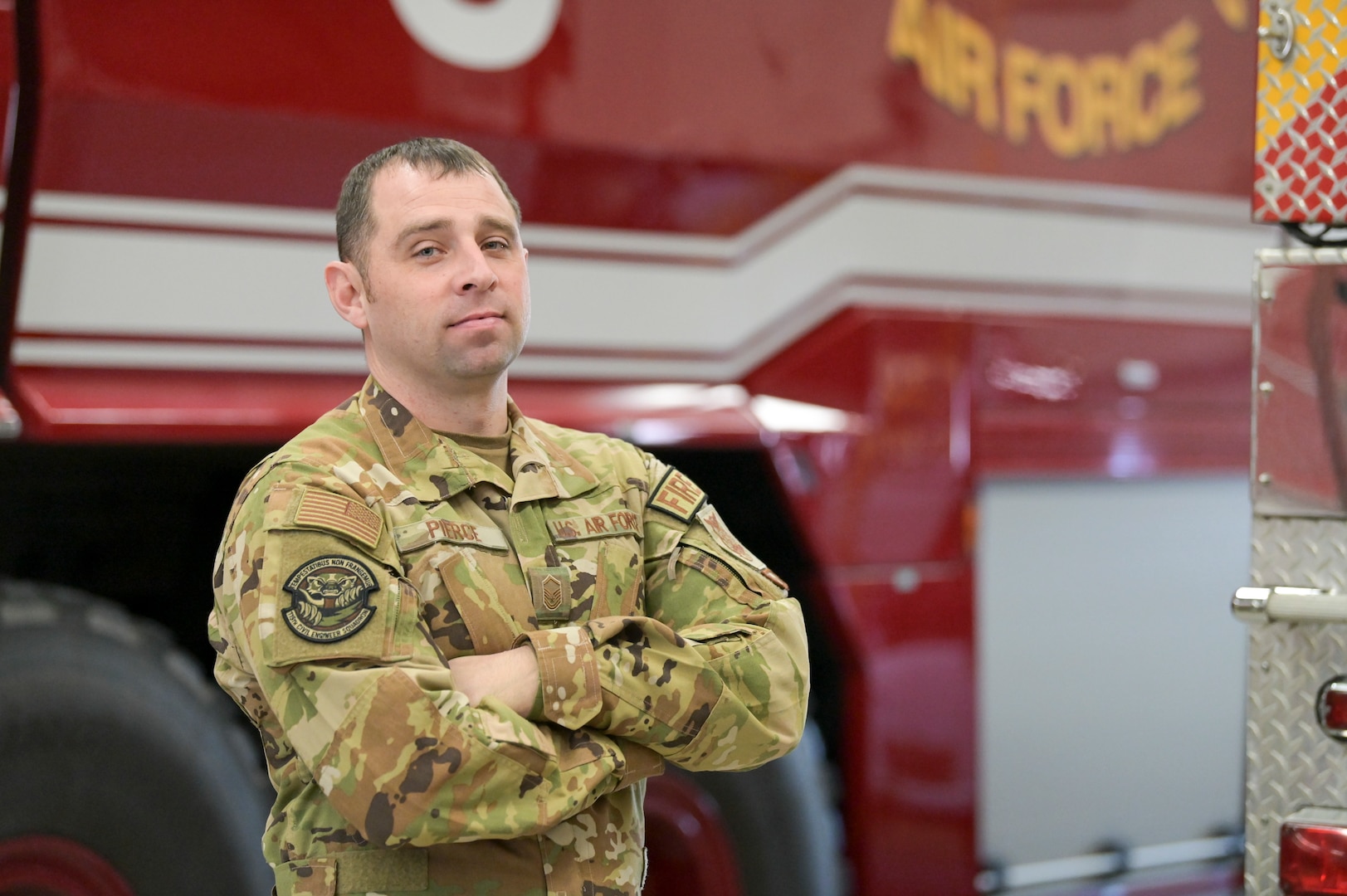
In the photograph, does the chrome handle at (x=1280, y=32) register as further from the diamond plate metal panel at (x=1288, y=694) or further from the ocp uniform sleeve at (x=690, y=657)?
the ocp uniform sleeve at (x=690, y=657)

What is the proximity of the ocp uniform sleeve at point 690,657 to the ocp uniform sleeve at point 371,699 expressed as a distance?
0.21ft

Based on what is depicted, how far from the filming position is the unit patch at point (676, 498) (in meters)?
1.99

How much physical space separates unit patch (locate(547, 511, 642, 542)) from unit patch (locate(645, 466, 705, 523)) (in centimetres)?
5

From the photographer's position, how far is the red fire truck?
8.25 ft

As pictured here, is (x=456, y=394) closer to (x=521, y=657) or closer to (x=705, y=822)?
(x=521, y=657)

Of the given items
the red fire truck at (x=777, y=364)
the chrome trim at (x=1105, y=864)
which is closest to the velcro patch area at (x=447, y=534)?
the red fire truck at (x=777, y=364)

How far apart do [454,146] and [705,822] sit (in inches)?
70.4

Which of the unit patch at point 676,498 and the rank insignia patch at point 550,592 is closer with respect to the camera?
the rank insignia patch at point 550,592

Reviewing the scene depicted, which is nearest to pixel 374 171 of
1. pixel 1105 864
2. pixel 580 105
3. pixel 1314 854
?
pixel 580 105

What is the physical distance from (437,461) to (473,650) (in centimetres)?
24

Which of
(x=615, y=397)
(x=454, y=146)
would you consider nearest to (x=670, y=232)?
(x=615, y=397)

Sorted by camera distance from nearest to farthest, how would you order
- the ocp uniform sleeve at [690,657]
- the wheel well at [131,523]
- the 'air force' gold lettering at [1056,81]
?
1. the ocp uniform sleeve at [690,657]
2. the wheel well at [131,523]
3. the 'air force' gold lettering at [1056,81]

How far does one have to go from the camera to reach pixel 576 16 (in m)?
2.95

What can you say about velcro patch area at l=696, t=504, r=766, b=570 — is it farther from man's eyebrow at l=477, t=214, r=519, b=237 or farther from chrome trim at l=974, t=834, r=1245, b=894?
chrome trim at l=974, t=834, r=1245, b=894
